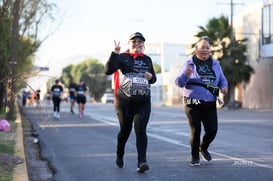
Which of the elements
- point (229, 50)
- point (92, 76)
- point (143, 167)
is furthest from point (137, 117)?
point (92, 76)

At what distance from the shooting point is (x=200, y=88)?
24.3ft

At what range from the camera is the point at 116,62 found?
23.2ft

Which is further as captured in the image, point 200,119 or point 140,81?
point 200,119

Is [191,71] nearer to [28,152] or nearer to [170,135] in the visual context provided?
[28,152]

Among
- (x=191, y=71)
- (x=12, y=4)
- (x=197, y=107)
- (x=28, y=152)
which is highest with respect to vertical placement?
(x=12, y=4)

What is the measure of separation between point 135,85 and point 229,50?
32.3 m

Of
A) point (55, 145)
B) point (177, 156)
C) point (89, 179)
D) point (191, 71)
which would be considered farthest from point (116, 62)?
point (55, 145)

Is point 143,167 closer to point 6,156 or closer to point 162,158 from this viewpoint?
point 162,158

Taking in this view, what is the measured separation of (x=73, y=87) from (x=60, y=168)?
17.0 meters

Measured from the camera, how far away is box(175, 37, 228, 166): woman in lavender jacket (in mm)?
7406

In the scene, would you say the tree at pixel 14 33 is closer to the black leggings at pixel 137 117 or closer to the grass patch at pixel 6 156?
the grass patch at pixel 6 156

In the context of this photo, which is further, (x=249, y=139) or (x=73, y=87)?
(x=73, y=87)

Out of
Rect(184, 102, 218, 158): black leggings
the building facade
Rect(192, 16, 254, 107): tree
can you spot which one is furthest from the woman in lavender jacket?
Rect(192, 16, 254, 107): tree

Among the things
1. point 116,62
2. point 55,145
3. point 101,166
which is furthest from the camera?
point 55,145
